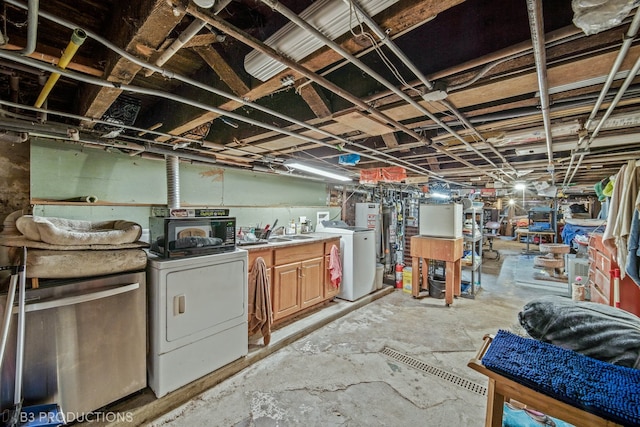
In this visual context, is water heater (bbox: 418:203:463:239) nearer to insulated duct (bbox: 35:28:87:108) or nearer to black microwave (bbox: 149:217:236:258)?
black microwave (bbox: 149:217:236:258)

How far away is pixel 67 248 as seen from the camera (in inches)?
67.7

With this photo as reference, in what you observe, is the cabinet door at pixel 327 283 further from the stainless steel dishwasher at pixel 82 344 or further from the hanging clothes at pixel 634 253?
the hanging clothes at pixel 634 253

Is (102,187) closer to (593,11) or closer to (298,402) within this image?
(298,402)

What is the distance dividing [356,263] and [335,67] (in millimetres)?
3258

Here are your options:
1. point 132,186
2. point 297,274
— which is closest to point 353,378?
point 297,274

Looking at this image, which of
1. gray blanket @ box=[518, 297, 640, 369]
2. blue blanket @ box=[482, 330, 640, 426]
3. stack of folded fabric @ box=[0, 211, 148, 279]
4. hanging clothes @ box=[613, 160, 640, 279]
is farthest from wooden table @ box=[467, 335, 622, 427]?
stack of folded fabric @ box=[0, 211, 148, 279]

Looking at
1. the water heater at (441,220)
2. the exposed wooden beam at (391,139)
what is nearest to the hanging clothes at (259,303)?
the exposed wooden beam at (391,139)

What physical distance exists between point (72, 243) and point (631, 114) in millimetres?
3879

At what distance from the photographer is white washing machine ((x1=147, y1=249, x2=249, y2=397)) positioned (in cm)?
203

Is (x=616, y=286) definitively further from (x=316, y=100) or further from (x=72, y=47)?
(x=72, y=47)

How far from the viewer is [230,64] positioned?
56.4 inches

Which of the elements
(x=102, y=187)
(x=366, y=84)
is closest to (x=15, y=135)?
(x=102, y=187)

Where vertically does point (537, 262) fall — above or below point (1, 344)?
below

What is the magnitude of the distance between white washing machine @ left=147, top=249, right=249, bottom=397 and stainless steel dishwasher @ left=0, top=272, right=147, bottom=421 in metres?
0.11
